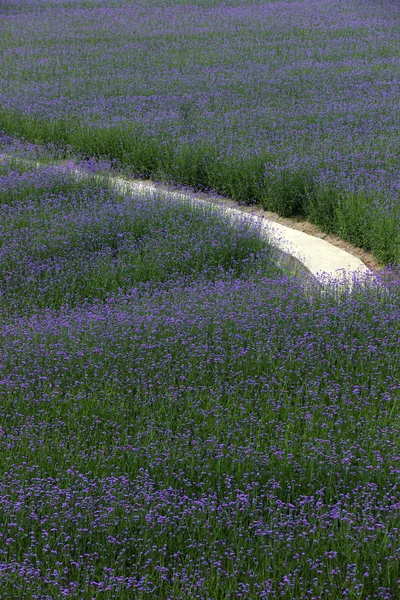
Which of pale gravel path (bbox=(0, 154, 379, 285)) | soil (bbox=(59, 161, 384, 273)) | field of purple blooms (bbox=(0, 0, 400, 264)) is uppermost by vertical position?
field of purple blooms (bbox=(0, 0, 400, 264))

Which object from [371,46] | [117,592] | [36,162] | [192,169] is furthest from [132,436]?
[371,46]

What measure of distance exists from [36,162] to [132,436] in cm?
627

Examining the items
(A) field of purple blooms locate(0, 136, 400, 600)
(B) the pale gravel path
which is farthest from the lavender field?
(B) the pale gravel path

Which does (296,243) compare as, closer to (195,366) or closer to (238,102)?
(195,366)

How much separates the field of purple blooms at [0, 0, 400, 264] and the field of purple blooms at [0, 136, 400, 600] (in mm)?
1771

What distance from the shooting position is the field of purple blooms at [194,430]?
3.33m

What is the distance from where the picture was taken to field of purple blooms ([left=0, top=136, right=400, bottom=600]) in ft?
10.9

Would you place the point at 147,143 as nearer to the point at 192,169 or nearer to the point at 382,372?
the point at 192,169

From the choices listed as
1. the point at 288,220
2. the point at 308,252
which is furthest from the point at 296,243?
the point at 288,220

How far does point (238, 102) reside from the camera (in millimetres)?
12203

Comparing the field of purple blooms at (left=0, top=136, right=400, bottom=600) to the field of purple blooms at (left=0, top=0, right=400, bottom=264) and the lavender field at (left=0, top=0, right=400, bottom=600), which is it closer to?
the lavender field at (left=0, top=0, right=400, bottom=600)

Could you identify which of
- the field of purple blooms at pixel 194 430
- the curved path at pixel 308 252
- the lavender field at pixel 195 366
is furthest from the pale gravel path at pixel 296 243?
the field of purple blooms at pixel 194 430

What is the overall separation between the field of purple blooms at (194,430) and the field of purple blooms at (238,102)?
69.7 inches

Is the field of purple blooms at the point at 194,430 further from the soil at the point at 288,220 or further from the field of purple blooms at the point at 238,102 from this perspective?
the field of purple blooms at the point at 238,102
